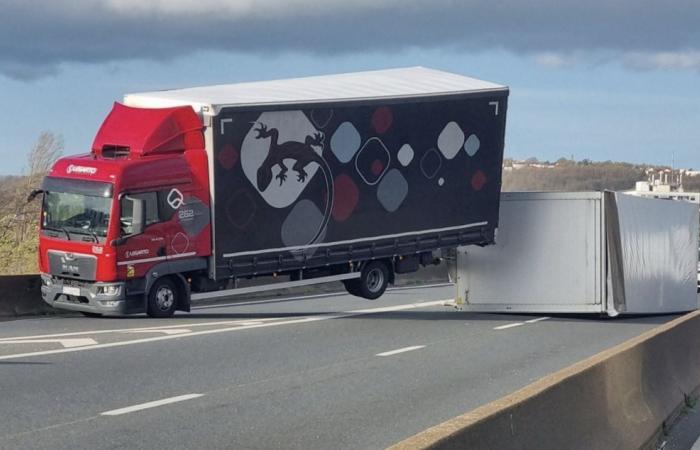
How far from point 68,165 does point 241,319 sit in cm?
426

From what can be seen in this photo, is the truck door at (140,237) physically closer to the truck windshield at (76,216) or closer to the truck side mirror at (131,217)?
the truck side mirror at (131,217)

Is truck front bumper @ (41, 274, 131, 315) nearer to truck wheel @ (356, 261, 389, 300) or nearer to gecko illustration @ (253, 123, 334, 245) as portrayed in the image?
gecko illustration @ (253, 123, 334, 245)

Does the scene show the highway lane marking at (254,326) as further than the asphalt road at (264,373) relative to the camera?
Yes

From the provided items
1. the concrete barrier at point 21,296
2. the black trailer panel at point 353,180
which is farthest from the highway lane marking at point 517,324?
the concrete barrier at point 21,296

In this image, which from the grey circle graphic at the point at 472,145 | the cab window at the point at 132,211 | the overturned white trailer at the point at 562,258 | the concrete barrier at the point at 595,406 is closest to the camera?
the concrete barrier at the point at 595,406

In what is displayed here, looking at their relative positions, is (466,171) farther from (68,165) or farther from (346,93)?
(68,165)

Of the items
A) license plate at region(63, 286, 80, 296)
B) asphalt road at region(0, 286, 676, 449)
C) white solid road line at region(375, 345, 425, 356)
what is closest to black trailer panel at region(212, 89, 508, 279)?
asphalt road at region(0, 286, 676, 449)

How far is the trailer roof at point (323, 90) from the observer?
65.2ft

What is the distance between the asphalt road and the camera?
9.57 m

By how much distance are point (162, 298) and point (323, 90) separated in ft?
16.3

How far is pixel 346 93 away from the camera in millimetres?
21656

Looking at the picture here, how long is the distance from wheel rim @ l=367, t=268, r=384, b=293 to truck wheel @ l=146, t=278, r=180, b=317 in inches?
195

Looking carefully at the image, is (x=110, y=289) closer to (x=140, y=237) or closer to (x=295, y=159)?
(x=140, y=237)

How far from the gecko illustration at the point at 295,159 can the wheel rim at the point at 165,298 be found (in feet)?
7.90
